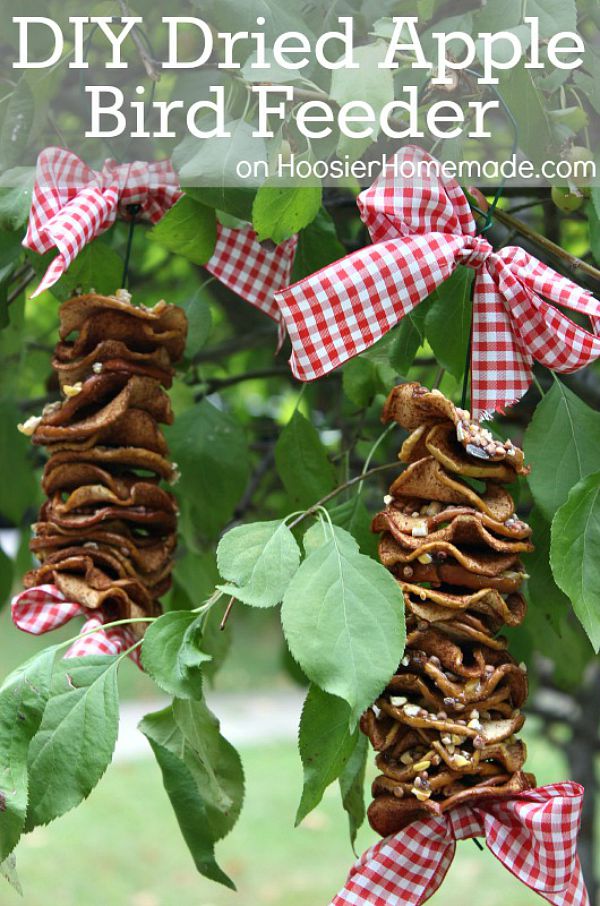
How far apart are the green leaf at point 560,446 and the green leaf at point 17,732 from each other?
1.39 feet

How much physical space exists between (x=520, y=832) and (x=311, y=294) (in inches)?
17.1

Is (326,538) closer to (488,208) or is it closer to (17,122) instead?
(488,208)

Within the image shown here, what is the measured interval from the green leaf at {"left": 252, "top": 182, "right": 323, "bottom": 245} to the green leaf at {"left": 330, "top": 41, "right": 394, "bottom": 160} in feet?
0.16

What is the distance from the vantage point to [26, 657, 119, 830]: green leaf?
0.83m

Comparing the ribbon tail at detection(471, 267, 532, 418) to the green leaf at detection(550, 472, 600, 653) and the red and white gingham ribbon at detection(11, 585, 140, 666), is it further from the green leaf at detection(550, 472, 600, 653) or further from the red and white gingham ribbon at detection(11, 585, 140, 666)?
Result: the red and white gingham ribbon at detection(11, 585, 140, 666)

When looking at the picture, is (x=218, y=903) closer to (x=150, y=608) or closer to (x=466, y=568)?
(x=150, y=608)

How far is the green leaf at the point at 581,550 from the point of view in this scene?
824mm

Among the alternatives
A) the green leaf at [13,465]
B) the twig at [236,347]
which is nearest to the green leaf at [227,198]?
the green leaf at [13,465]

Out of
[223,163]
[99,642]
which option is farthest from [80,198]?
[99,642]

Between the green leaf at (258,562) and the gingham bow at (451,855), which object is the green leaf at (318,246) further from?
the gingham bow at (451,855)

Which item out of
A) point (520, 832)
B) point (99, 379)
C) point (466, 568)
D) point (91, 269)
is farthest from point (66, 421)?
point (520, 832)

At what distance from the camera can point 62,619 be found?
95 centimetres

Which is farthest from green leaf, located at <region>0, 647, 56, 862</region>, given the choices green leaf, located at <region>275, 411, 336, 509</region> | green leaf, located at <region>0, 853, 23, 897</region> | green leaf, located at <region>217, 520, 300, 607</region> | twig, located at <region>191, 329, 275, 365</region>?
twig, located at <region>191, 329, 275, 365</region>

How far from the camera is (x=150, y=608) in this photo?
1.02m
